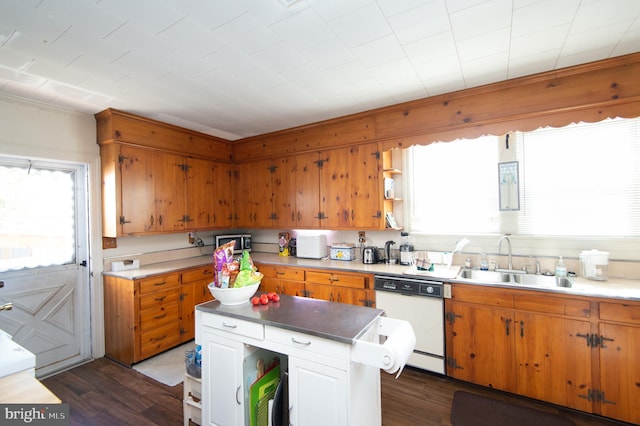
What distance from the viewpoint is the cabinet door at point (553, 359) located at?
86.8 inches

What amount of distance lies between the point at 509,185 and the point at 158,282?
3.88 m

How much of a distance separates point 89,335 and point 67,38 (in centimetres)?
299

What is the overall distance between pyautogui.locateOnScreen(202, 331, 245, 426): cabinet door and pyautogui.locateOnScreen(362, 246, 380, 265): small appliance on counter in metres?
2.02

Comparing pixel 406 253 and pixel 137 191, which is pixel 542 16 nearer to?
pixel 406 253

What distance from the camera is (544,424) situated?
83.8 inches

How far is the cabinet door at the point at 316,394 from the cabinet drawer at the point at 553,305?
1791mm

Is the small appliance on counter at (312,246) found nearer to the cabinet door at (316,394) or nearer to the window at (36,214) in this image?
the cabinet door at (316,394)

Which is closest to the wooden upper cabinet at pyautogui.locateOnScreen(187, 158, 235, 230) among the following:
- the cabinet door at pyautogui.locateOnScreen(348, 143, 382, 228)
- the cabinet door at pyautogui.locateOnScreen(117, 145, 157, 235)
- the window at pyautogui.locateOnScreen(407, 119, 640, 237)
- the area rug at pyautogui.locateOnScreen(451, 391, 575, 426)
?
the cabinet door at pyautogui.locateOnScreen(117, 145, 157, 235)

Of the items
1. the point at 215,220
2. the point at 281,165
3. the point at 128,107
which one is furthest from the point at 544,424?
the point at 128,107

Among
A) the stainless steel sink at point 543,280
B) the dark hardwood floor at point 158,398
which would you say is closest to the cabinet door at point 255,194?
the dark hardwood floor at point 158,398

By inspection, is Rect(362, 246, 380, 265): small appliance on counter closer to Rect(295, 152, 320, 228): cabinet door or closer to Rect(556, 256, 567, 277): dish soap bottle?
Rect(295, 152, 320, 228): cabinet door

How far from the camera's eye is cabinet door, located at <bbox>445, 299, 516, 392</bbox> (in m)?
2.46

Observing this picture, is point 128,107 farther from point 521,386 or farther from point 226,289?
point 521,386

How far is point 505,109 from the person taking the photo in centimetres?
266
